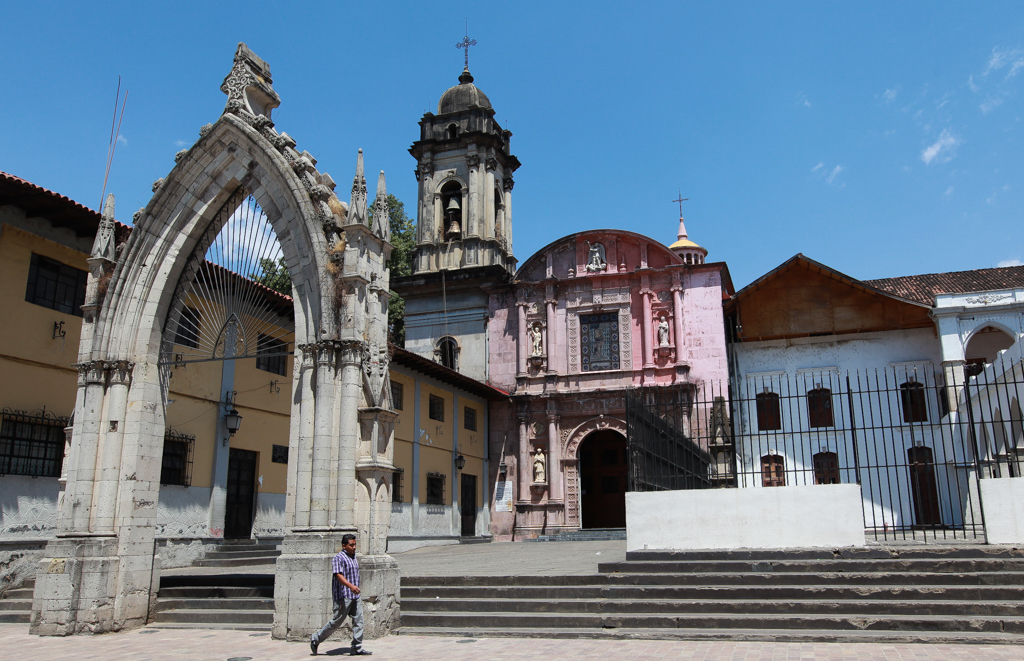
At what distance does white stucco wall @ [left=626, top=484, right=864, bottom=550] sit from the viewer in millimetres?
11156

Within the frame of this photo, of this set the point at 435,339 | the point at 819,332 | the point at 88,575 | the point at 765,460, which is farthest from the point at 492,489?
the point at 88,575

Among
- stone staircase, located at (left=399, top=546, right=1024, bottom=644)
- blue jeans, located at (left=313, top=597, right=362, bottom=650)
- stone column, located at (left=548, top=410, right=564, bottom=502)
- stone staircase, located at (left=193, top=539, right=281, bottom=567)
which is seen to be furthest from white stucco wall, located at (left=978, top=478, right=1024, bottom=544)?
stone column, located at (left=548, top=410, right=564, bottom=502)

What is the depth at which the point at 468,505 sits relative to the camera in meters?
27.8

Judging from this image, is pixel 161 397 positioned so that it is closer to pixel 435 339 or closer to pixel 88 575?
pixel 88 575

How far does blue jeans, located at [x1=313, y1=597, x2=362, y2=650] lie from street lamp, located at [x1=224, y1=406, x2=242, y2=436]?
932 cm

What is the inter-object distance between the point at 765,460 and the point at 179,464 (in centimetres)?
1860

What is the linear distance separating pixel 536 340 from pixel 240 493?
14.0 meters

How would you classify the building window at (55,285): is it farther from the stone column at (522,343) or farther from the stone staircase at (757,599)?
the stone column at (522,343)

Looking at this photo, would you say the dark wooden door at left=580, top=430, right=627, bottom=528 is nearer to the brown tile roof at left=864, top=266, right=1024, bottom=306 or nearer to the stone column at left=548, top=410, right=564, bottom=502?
the stone column at left=548, top=410, right=564, bottom=502

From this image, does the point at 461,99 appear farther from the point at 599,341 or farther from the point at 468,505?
the point at 468,505

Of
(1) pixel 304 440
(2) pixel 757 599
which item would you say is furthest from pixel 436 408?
(2) pixel 757 599

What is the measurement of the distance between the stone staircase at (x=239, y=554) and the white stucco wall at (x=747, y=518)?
8032mm

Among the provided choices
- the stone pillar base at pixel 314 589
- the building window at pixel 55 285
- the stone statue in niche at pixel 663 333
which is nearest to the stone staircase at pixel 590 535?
the stone statue in niche at pixel 663 333

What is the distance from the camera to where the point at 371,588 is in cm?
955
